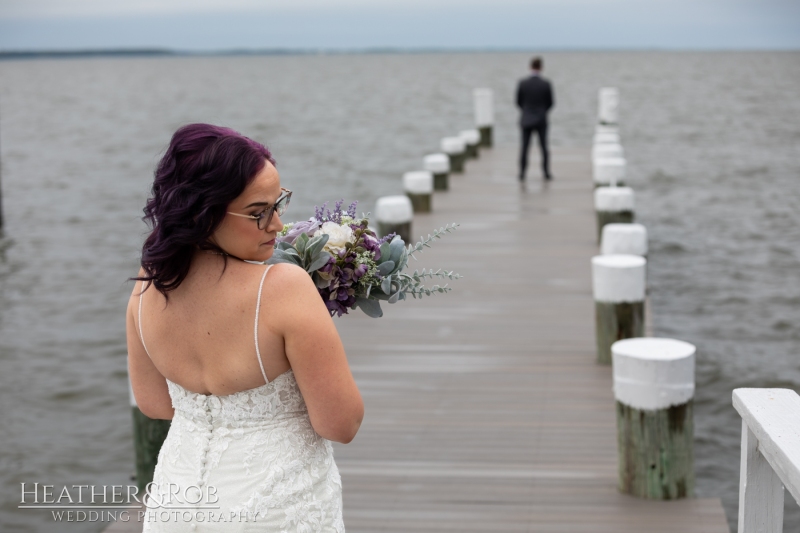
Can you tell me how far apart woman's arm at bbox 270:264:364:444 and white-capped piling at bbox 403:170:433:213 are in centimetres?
1108

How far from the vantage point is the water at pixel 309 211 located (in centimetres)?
1057

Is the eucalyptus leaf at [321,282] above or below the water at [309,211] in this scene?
above

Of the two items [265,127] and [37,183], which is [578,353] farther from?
[265,127]

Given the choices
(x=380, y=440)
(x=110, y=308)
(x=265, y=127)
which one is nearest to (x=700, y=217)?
(x=110, y=308)

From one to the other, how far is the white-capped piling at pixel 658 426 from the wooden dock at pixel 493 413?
→ 0.11m

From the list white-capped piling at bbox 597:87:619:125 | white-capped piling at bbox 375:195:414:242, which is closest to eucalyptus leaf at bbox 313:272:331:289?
white-capped piling at bbox 375:195:414:242

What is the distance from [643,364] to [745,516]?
7.13 feet

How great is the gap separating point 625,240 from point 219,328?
686cm

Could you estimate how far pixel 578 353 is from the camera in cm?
720

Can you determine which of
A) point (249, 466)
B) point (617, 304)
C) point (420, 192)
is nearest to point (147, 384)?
point (249, 466)

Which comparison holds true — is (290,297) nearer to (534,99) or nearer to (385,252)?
(385,252)

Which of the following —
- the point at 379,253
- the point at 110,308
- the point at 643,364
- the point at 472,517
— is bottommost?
the point at 110,308

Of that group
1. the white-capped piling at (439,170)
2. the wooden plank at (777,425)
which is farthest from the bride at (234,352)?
the white-capped piling at (439,170)

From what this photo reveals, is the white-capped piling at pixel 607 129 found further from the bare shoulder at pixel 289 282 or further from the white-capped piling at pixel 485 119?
the bare shoulder at pixel 289 282
